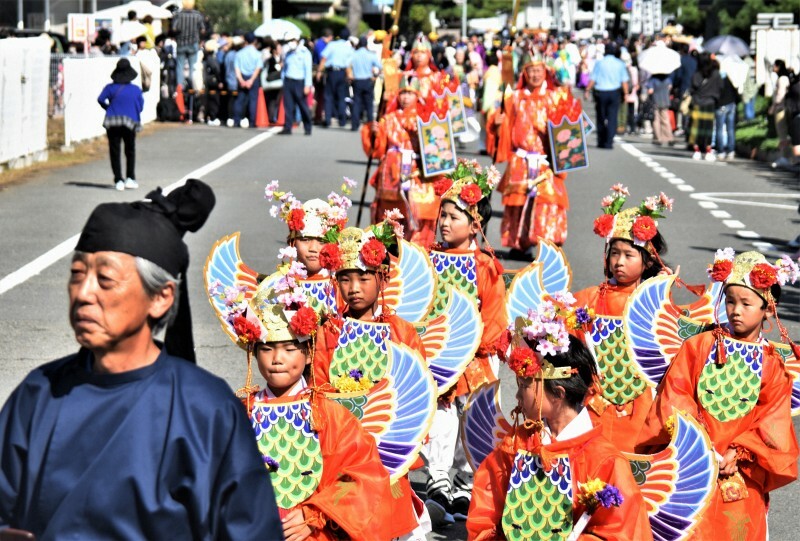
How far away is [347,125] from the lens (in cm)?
3225

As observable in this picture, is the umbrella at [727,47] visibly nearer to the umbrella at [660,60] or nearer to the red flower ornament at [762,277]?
the umbrella at [660,60]

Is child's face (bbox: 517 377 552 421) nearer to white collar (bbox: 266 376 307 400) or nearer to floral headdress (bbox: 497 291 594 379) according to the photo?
floral headdress (bbox: 497 291 594 379)

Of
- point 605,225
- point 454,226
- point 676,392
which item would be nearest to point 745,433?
point 676,392

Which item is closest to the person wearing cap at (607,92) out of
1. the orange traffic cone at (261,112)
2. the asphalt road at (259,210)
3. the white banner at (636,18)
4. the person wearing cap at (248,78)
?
the asphalt road at (259,210)

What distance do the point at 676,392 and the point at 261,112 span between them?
25.1 m

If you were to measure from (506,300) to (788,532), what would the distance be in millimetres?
1981

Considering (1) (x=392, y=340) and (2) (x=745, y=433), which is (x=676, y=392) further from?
(1) (x=392, y=340)

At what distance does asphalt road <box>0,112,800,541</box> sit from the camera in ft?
35.6

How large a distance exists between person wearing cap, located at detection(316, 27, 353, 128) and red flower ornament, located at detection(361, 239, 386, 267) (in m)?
23.8

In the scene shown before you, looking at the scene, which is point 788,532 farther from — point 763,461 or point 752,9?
point 752,9

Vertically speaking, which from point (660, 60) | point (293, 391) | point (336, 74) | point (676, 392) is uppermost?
point (660, 60)

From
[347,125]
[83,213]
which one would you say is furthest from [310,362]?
[347,125]

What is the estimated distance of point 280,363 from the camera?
17.6 ft

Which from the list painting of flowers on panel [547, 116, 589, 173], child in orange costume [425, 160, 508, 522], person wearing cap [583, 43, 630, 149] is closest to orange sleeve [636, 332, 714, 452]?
child in orange costume [425, 160, 508, 522]
